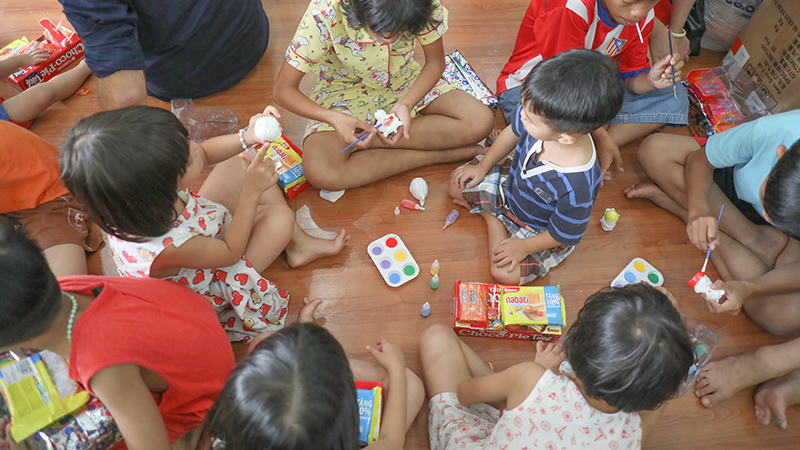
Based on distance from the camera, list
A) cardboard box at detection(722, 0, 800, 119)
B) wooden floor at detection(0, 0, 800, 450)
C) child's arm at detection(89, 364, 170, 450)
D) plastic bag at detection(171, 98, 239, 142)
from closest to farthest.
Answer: child's arm at detection(89, 364, 170, 450) → wooden floor at detection(0, 0, 800, 450) → cardboard box at detection(722, 0, 800, 119) → plastic bag at detection(171, 98, 239, 142)

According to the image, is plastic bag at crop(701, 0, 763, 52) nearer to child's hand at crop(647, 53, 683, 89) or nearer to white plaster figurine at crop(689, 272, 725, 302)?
child's hand at crop(647, 53, 683, 89)

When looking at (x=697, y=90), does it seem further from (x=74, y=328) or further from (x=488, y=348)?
(x=74, y=328)

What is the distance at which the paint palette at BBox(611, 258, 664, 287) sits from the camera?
59.4 inches

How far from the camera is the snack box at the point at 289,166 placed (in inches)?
62.2

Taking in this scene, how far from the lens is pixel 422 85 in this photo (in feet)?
5.08

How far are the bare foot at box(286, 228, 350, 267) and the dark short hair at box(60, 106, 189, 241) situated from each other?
545 millimetres

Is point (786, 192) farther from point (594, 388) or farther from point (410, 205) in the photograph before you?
point (410, 205)

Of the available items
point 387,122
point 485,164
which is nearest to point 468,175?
point 485,164

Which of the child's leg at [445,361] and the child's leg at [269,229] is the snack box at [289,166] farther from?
the child's leg at [445,361]

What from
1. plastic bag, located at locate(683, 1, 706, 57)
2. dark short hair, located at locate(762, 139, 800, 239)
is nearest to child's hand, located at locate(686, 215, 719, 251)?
dark short hair, located at locate(762, 139, 800, 239)

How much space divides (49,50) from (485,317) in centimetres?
194

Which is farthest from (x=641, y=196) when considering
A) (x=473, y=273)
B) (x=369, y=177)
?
(x=369, y=177)

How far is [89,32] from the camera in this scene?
1.34 metres

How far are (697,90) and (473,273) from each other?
1.17 metres
